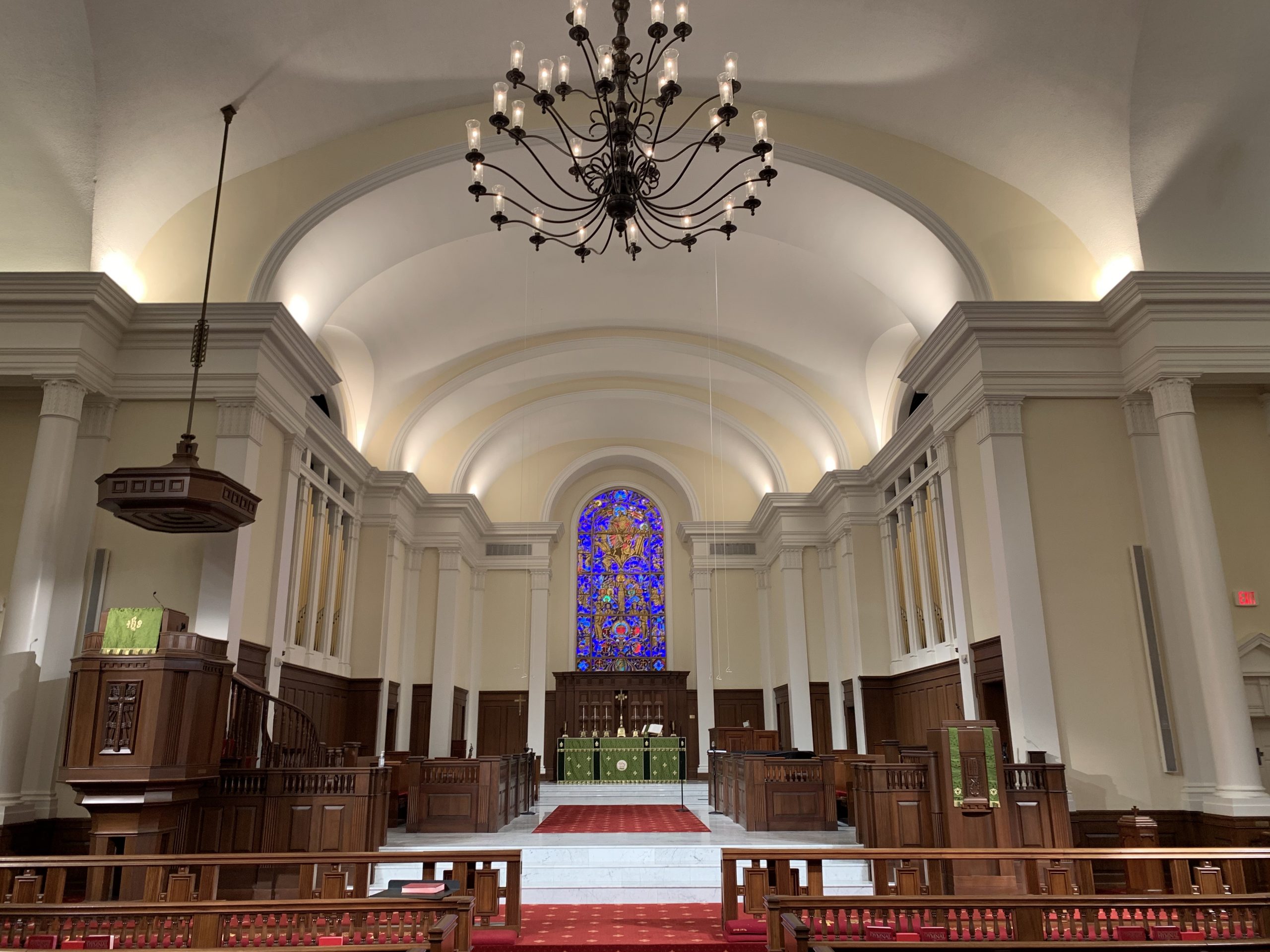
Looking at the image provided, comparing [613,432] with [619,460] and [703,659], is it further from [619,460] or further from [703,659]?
[703,659]

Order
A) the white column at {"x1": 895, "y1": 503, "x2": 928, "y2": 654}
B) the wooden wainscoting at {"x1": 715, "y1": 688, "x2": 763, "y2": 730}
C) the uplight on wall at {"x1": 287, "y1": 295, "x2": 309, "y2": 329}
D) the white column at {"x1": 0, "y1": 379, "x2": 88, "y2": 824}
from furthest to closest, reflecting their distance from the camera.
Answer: the wooden wainscoting at {"x1": 715, "y1": 688, "x2": 763, "y2": 730}, the white column at {"x1": 895, "y1": 503, "x2": 928, "y2": 654}, the uplight on wall at {"x1": 287, "y1": 295, "x2": 309, "y2": 329}, the white column at {"x1": 0, "y1": 379, "x2": 88, "y2": 824}

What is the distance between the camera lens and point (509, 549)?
1864cm

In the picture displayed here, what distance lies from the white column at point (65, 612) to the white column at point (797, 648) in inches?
413

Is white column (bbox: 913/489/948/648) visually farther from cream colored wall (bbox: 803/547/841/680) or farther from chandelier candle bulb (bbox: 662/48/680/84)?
chandelier candle bulb (bbox: 662/48/680/84)

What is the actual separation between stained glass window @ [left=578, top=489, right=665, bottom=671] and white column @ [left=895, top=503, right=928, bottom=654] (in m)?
6.63

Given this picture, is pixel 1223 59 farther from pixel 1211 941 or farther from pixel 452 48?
pixel 1211 941

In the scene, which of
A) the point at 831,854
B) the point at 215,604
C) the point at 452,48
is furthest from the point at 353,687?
the point at 831,854

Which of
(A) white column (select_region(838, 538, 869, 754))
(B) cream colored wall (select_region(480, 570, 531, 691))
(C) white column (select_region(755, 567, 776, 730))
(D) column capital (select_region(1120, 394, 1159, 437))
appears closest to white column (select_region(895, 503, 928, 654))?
(A) white column (select_region(838, 538, 869, 754))

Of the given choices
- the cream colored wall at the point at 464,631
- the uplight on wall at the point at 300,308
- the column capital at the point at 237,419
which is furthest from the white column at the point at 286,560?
the cream colored wall at the point at 464,631

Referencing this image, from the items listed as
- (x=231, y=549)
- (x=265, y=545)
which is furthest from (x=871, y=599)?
(x=231, y=549)

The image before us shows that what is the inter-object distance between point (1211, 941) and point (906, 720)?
10013mm

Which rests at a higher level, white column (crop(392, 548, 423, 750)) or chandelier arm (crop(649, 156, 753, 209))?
chandelier arm (crop(649, 156, 753, 209))

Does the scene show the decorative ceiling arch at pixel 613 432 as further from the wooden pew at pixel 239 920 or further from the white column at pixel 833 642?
the wooden pew at pixel 239 920

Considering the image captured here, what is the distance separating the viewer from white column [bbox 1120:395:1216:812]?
8.05 metres
